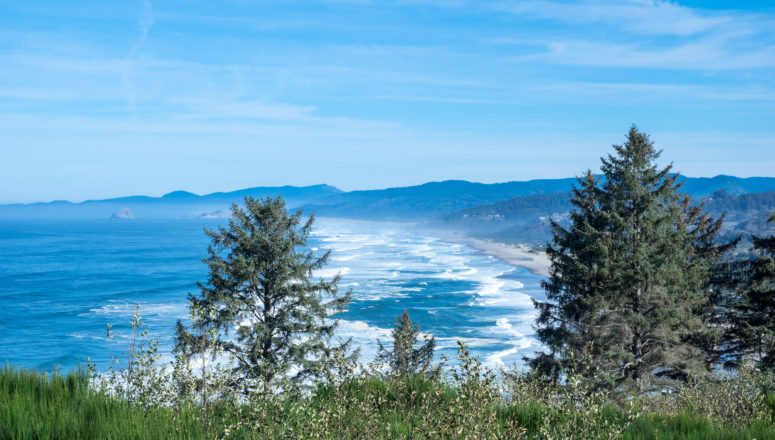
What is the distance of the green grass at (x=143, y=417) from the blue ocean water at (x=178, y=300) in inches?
792

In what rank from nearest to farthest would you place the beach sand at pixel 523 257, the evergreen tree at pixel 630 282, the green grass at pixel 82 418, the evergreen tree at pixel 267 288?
the green grass at pixel 82 418 < the evergreen tree at pixel 630 282 < the evergreen tree at pixel 267 288 < the beach sand at pixel 523 257

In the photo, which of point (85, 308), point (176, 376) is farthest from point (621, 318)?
point (85, 308)

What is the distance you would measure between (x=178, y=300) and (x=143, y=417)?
63.7 meters

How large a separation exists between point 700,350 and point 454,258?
98.5m

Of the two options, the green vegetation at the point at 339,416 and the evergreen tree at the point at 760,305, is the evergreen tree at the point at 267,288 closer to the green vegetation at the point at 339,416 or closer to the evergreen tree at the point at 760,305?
the evergreen tree at the point at 760,305

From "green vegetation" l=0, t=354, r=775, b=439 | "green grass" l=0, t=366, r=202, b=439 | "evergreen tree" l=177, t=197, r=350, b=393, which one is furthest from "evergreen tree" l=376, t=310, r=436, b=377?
"evergreen tree" l=177, t=197, r=350, b=393

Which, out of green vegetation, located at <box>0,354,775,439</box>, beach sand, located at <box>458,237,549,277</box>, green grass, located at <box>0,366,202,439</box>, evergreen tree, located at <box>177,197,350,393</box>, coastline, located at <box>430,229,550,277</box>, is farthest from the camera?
beach sand, located at <box>458,237,549,277</box>

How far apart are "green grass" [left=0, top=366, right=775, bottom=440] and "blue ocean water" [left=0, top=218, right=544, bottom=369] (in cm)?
2011

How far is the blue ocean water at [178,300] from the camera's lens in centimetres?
4422

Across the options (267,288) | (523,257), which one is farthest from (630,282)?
(523,257)

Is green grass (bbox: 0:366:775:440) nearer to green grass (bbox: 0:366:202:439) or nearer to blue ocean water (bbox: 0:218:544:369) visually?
green grass (bbox: 0:366:202:439)

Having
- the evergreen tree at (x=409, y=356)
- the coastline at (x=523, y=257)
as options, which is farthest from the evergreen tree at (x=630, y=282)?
the coastline at (x=523, y=257)

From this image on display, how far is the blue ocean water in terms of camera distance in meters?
44.2

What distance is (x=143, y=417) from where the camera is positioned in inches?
150
